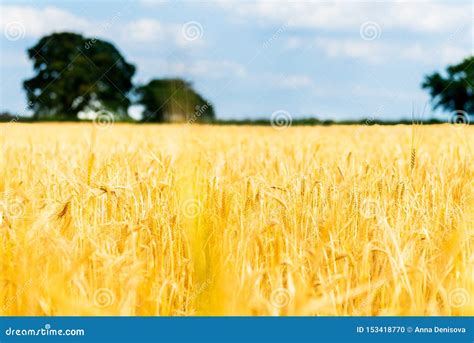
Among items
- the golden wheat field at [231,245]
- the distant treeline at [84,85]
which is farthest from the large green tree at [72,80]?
the golden wheat field at [231,245]

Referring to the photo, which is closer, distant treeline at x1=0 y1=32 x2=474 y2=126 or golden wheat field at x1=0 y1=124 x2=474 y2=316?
golden wheat field at x1=0 y1=124 x2=474 y2=316

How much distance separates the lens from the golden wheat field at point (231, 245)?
2297mm

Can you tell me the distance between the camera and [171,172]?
362 cm

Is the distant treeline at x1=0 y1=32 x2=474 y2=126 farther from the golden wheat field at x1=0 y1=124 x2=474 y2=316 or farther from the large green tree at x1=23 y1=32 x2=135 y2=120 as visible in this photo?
the golden wheat field at x1=0 y1=124 x2=474 y2=316

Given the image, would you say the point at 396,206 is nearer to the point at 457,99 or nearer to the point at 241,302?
the point at 241,302

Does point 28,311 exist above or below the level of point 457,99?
below

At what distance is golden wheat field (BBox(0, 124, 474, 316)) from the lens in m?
2.30

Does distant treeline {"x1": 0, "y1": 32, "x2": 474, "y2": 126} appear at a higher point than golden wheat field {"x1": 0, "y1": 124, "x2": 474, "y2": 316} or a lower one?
higher

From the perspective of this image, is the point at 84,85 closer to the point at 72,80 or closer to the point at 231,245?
the point at 72,80

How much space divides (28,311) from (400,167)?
2.77 meters

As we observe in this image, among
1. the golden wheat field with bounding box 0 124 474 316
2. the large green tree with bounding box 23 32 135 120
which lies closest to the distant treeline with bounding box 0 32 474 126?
the large green tree with bounding box 23 32 135 120

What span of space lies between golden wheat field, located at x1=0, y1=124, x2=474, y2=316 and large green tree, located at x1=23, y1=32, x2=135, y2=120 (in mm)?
33051

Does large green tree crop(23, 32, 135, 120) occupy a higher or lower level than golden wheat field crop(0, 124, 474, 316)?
higher
